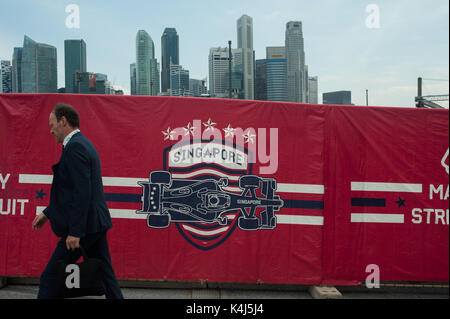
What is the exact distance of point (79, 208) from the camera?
307cm

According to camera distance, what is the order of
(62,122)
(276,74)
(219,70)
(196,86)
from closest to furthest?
(62,122) < (276,74) < (219,70) < (196,86)

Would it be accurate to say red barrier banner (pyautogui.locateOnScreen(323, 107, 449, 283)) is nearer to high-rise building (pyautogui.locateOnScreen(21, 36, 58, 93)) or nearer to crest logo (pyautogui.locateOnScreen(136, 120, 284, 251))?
crest logo (pyautogui.locateOnScreen(136, 120, 284, 251))

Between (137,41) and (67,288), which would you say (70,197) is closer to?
(67,288)

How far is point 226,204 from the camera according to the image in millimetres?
4637

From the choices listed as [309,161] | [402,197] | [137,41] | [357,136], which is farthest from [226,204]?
[137,41]

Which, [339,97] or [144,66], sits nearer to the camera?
[339,97]

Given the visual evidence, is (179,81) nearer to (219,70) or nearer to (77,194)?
(219,70)

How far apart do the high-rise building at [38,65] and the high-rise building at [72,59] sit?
13.9ft

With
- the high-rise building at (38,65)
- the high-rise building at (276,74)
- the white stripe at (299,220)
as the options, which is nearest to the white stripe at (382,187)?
the white stripe at (299,220)

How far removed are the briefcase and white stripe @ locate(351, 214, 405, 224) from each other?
3188 mm

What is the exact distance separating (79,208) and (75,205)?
0.04 metres

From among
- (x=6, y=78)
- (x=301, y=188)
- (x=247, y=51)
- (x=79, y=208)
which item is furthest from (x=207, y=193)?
(x=247, y=51)

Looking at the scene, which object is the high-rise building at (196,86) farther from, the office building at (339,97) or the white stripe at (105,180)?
the white stripe at (105,180)

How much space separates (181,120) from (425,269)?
3.75 metres
